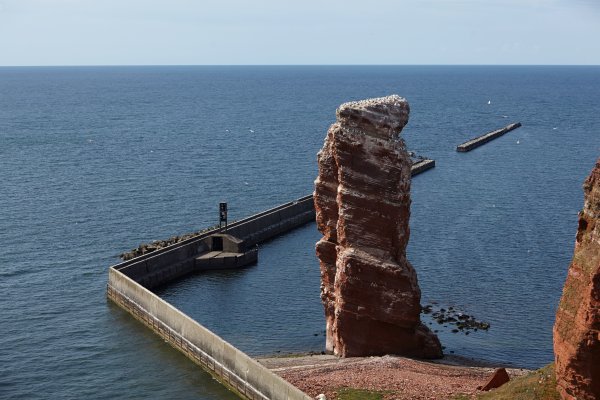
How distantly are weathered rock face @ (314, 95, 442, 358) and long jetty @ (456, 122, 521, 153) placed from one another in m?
105

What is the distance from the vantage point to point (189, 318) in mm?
54438

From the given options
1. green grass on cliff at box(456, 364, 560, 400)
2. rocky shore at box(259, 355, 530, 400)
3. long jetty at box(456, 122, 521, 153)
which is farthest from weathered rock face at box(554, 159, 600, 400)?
long jetty at box(456, 122, 521, 153)

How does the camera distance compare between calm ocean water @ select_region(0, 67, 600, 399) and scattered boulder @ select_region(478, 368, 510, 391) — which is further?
calm ocean water @ select_region(0, 67, 600, 399)

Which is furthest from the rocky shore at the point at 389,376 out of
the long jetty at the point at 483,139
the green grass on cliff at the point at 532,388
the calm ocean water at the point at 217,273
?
the long jetty at the point at 483,139

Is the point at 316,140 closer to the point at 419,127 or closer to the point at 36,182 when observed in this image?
the point at 419,127

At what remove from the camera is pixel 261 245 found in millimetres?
85250

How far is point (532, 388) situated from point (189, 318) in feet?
82.7

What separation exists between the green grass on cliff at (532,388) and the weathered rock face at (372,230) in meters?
12.0

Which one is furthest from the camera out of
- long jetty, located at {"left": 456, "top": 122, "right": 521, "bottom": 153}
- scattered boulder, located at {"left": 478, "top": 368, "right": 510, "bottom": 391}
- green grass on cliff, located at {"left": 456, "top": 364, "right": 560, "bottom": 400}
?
long jetty, located at {"left": 456, "top": 122, "right": 521, "bottom": 153}

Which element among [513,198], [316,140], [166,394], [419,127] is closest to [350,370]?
[166,394]

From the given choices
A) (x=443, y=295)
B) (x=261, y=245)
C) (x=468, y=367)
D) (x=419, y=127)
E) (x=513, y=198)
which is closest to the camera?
(x=468, y=367)

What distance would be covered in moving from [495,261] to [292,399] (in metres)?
38.0

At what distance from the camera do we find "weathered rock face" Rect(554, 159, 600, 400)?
102 feet

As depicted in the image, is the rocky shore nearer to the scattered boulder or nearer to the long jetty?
the scattered boulder
